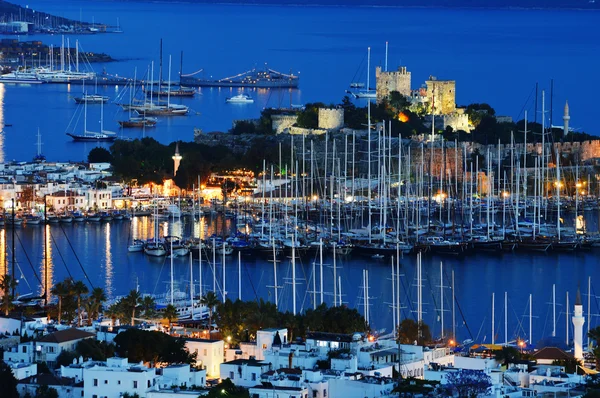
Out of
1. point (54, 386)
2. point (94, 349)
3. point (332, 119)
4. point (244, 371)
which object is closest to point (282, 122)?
point (332, 119)

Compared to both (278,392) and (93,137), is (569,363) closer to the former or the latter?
(278,392)

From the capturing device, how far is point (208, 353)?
21.5 m

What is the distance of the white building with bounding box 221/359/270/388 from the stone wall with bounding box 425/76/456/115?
2756cm

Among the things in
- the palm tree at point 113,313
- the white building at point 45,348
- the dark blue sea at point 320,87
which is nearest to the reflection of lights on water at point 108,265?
the dark blue sea at point 320,87

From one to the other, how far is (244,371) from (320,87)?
5544 centimetres

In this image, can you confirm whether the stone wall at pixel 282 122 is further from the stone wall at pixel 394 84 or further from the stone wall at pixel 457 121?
the stone wall at pixel 457 121

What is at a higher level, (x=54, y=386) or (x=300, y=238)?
(x=300, y=238)

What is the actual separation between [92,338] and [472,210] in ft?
59.2

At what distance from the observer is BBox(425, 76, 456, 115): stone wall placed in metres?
47.7

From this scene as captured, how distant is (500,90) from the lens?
7031cm

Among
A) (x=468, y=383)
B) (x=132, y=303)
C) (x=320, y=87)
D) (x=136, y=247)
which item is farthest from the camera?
(x=320, y=87)

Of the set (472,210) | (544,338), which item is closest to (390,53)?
(472,210)

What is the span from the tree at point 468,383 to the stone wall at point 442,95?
28516mm

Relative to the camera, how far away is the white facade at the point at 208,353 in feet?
69.9
